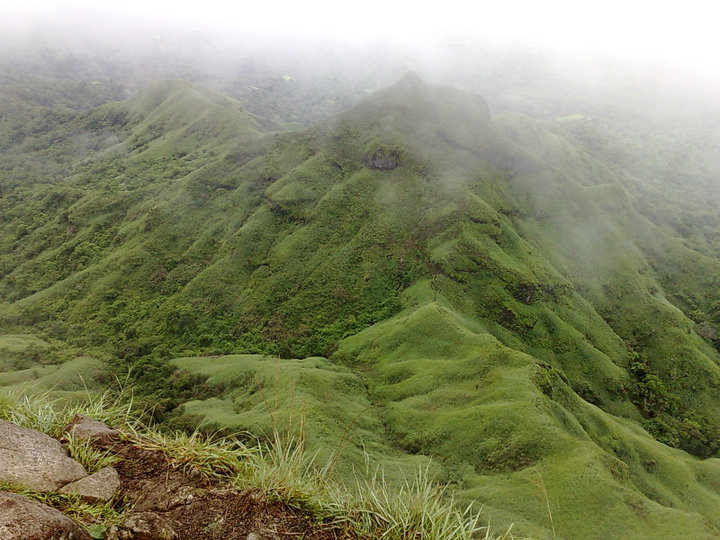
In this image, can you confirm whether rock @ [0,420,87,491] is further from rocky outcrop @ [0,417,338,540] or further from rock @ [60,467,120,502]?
rock @ [60,467,120,502]

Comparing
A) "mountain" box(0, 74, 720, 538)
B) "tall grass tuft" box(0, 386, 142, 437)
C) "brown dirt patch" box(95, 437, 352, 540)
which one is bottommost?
"mountain" box(0, 74, 720, 538)

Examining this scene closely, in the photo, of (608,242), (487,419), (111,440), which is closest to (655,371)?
(608,242)

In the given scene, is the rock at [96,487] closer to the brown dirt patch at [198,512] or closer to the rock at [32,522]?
the brown dirt patch at [198,512]

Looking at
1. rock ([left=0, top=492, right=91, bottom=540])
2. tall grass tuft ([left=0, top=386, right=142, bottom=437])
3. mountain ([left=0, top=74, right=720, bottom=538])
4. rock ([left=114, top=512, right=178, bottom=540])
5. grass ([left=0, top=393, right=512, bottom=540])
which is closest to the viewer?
rock ([left=0, top=492, right=91, bottom=540])

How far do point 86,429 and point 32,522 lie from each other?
197cm

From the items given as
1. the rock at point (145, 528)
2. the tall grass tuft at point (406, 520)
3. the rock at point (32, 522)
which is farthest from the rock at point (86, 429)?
the tall grass tuft at point (406, 520)

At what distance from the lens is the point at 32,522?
10.1 feet

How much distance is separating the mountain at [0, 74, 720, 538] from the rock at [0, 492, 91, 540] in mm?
38313

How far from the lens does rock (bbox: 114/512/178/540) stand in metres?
3.45

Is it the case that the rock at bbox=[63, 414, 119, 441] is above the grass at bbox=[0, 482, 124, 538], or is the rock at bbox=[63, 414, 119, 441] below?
below

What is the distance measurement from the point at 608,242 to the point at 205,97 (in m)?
174

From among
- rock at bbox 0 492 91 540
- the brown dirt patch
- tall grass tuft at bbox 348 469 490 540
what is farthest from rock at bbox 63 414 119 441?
tall grass tuft at bbox 348 469 490 540

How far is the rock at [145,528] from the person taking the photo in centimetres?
345

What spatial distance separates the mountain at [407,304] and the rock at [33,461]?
37126mm
